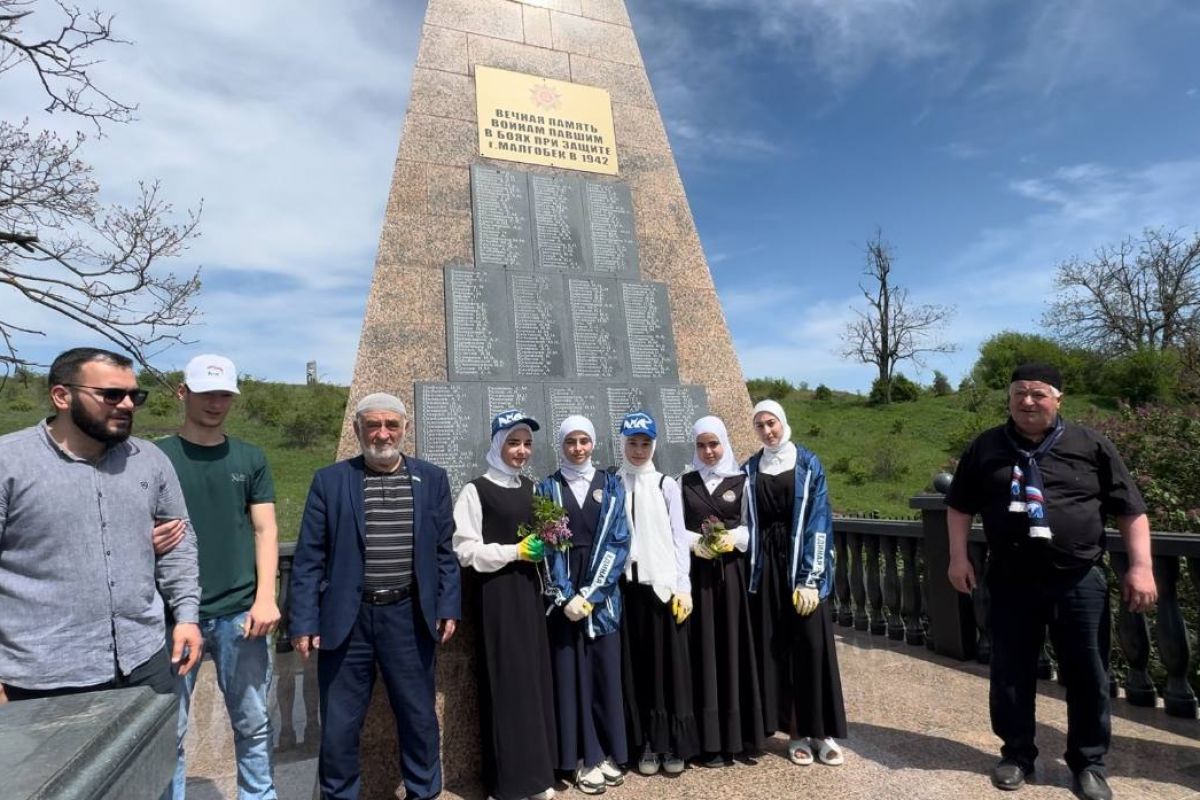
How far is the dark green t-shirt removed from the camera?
8.79 feet

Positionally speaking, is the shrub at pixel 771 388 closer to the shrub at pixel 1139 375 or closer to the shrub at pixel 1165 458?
the shrub at pixel 1139 375

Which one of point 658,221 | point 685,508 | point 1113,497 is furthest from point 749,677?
point 658,221

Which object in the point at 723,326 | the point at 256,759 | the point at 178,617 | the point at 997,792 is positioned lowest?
the point at 997,792

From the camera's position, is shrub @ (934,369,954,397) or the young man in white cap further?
shrub @ (934,369,954,397)

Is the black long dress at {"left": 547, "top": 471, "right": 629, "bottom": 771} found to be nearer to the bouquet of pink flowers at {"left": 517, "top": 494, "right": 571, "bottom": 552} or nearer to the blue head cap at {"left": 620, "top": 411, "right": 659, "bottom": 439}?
the bouquet of pink flowers at {"left": 517, "top": 494, "right": 571, "bottom": 552}

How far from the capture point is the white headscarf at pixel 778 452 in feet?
11.5

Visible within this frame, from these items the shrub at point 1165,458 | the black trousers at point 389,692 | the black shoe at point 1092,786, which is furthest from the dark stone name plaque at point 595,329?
the shrub at point 1165,458

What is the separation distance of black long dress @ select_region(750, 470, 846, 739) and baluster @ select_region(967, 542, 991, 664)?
2004 mm

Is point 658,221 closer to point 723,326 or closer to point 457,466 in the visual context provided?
point 723,326

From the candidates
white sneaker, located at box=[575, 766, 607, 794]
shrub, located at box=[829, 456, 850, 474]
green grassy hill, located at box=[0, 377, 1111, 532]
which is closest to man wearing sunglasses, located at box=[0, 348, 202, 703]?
white sneaker, located at box=[575, 766, 607, 794]

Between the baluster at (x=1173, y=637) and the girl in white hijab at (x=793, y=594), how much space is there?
6.09ft

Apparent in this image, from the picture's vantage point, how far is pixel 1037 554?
296 cm

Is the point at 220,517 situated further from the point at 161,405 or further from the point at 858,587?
the point at 161,405

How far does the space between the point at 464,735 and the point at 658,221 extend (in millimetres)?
3533
